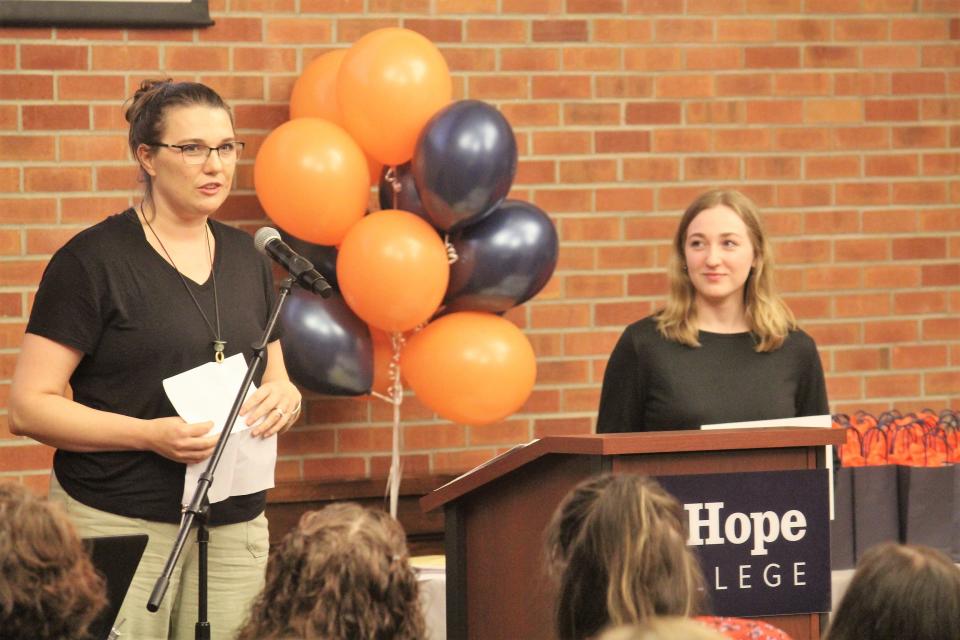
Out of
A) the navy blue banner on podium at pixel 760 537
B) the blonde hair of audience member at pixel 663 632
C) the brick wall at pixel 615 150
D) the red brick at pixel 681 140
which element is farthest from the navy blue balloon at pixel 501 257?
the blonde hair of audience member at pixel 663 632

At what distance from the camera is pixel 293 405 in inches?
104

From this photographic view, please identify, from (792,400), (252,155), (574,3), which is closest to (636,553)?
(792,400)

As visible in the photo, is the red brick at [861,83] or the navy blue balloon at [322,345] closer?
the navy blue balloon at [322,345]

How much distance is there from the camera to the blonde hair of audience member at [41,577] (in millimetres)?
1647

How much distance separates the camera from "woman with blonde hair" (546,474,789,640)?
179 centimetres

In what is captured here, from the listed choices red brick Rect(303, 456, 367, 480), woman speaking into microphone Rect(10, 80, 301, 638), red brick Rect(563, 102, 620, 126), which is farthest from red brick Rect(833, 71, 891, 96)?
woman speaking into microphone Rect(10, 80, 301, 638)

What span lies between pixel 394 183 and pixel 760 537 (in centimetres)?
168

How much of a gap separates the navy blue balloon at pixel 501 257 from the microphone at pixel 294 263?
1.11m

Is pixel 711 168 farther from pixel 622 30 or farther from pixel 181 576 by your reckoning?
pixel 181 576

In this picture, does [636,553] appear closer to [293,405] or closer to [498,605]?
[498,605]

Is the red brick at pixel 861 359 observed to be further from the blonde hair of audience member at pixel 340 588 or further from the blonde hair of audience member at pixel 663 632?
the blonde hair of audience member at pixel 663 632

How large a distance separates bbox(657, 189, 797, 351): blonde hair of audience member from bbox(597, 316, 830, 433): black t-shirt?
28 mm

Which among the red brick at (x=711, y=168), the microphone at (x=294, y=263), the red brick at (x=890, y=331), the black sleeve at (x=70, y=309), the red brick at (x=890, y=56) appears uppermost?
the red brick at (x=890, y=56)

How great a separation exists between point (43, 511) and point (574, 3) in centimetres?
299
